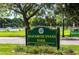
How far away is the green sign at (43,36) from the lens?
13.2 ft

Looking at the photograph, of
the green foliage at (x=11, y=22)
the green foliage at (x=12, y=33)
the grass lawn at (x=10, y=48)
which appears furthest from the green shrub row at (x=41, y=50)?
the green foliage at (x=11, y=22)

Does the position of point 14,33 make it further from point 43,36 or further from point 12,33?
point 43,36

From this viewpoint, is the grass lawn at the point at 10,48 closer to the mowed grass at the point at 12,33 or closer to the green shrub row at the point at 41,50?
the green shrub row at the point at 41,50

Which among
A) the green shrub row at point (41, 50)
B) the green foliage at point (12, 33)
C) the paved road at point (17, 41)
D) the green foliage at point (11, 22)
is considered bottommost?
the green shrub row at point (41, 50)

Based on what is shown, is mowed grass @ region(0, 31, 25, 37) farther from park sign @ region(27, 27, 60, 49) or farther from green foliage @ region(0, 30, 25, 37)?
park sign @ region(27, 27, 60, 49)

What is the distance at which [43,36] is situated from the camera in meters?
4.02

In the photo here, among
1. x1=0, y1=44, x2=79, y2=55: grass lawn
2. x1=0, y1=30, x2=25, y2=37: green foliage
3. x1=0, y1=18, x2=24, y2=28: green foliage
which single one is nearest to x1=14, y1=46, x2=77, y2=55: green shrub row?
x1=0, y1=44, x2=79, y2=55: grass lawn

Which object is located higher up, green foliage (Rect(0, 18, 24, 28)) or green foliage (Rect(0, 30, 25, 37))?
green foliage (Rect(0, 18, 24, 28))

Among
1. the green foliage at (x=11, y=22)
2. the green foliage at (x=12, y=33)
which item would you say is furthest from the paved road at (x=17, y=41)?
the green foliage at (x=11, y=22)

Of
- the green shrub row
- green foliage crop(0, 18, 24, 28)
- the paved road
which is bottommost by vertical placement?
the green shrub row

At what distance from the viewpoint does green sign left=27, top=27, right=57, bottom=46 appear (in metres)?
4.02

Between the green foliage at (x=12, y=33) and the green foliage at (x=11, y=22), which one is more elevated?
the green foliage at (x=11, y=22)
